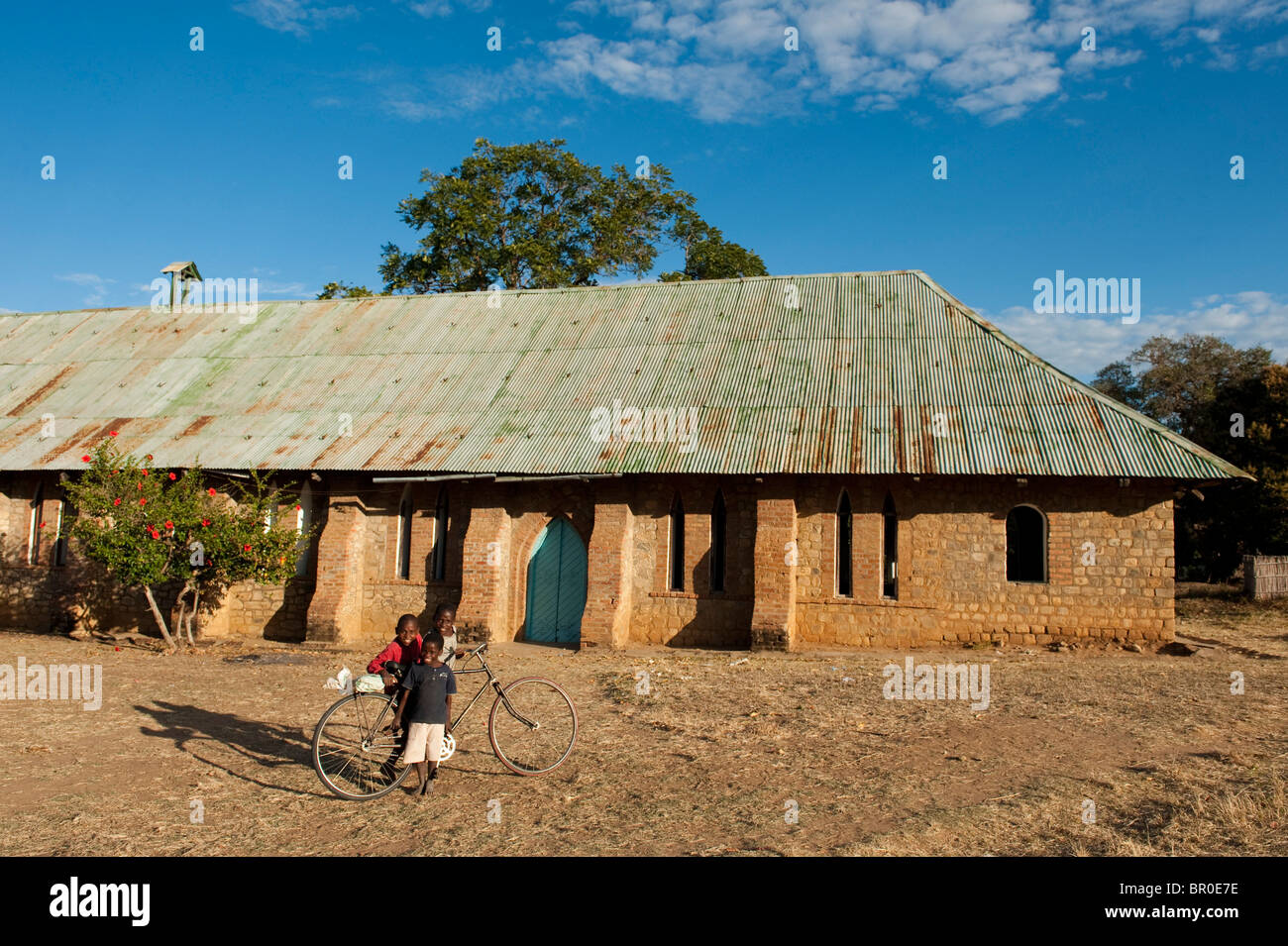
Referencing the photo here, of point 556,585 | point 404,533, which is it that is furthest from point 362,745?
point 404,533

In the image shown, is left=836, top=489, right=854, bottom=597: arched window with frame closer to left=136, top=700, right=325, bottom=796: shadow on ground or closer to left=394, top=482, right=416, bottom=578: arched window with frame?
left=394, top=482, right=416, bottom=578: arched window with frame

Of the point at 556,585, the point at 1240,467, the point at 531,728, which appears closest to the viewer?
the point at 531,728

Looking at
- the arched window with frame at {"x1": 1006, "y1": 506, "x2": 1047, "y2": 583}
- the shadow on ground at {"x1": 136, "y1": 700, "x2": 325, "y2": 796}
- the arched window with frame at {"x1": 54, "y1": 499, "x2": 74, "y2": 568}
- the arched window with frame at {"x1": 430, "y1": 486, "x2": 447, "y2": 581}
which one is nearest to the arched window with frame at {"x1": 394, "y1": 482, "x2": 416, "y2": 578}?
the arched window with frame at {"x1": 430, "y1": 486, "x2": 447, "y2": 581}

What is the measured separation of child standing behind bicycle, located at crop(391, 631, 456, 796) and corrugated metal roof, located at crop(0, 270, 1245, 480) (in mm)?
9174

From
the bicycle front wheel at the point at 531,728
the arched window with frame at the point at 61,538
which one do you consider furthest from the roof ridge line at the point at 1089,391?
the arched window with frame at the point at 61,538

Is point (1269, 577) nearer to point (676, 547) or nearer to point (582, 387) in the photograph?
point (676, 547)

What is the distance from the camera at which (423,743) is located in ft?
23.8

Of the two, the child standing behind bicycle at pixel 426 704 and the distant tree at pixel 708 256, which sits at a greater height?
the distant tree at pixel 708 256

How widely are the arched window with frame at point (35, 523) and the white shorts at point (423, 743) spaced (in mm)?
17173

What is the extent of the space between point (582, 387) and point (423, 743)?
1218 centimetres

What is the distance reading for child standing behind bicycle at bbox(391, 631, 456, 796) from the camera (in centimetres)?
716

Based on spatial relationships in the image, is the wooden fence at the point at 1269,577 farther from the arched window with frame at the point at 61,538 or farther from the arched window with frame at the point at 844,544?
the arched window with frame at the point at 61,538

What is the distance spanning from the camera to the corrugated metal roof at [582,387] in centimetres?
1584

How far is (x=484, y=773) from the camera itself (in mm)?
8086
